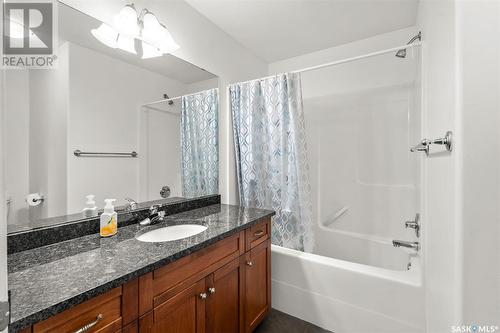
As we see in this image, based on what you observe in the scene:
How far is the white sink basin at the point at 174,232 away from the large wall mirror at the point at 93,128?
307mm

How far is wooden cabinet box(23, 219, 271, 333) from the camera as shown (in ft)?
2.30

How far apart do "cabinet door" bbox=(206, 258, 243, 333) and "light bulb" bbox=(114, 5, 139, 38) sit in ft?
4.86

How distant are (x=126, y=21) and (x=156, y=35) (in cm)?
19

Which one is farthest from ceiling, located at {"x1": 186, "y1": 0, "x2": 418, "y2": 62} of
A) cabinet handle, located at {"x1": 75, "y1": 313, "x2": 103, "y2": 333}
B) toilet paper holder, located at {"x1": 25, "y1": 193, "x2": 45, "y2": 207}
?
cabinet handle, located at {"x1": 75, "y1": 313, "x2": 103, "y2": 333}

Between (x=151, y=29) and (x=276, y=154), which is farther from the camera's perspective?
(x=276, y=154)

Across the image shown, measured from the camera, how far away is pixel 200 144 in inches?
76.4

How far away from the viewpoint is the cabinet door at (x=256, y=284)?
1413 millimetres

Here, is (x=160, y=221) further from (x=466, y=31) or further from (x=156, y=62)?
(x=466, y=31)

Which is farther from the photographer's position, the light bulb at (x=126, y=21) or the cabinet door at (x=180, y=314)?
the light bulb at (x=126, y=21)

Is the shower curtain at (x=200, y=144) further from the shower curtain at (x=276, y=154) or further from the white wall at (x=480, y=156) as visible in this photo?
the white wall at (x=480, y=156)

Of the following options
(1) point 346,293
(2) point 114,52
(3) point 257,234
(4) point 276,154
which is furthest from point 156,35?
(1) point 346,293

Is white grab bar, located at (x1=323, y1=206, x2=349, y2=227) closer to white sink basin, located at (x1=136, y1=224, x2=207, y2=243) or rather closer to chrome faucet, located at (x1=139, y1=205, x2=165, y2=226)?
white sink basin, located at (x1=136, y1=224, x2=207, y2=243)

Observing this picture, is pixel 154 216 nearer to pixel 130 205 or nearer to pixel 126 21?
pixel 130 205

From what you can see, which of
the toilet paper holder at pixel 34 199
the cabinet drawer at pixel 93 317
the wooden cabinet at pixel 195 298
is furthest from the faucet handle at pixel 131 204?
the cabinet drawer at pixel 93 317
